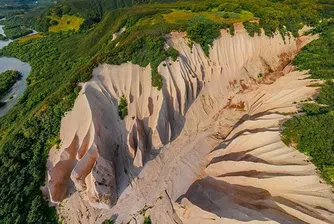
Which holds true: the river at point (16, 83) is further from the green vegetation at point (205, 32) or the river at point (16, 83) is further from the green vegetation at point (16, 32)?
the green vegetation at point (205, 32)

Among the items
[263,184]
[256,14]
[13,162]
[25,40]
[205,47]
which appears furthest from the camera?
[25,40]

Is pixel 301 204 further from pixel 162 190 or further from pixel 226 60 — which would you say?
pixel 226 60

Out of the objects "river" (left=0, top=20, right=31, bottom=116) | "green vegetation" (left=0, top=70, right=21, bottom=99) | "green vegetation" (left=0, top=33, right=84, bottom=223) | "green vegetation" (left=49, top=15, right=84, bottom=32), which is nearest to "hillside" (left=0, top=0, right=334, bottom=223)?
"green vegetation" (left=0, top=33, right=84, bottom=223)

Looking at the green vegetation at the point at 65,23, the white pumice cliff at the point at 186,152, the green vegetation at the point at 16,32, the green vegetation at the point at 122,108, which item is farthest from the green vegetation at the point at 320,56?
the green vegetation at the point at 16,32

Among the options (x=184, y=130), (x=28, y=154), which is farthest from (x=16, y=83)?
(x=184, y=130)

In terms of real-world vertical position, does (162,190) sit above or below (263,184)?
below

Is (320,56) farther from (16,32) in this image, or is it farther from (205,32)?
(16,32)

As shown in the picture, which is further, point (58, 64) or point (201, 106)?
point (58, 64)

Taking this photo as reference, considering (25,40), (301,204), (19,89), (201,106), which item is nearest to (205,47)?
(201,106)
